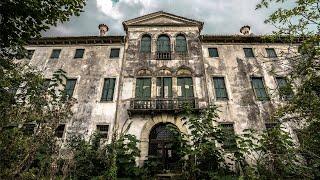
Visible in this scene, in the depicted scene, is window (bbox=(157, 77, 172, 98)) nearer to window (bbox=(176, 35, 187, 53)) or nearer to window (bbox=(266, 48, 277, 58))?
window (bbox=(176, 35, 187, 53))

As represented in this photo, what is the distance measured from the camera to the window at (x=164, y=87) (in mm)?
18784

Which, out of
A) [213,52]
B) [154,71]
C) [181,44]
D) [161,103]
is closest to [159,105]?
[161,103]

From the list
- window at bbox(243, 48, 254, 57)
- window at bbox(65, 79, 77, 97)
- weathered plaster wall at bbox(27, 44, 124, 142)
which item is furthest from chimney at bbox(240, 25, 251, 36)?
window at bbox(65, 79, 77, 97)

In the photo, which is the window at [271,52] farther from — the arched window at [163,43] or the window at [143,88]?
the window at [143,88]

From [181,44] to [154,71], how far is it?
3.68m

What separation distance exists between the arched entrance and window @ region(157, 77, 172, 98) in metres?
2.23

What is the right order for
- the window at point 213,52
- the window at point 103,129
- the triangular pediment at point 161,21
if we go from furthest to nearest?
the triangular pediment at point 161,21
the window at point 213,52
the window at point 103,129

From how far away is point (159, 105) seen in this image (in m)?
17.8

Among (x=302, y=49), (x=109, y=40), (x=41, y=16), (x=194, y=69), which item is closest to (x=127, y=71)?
(x=109, y=40)

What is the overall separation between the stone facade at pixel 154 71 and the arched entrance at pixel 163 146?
482 millimetres

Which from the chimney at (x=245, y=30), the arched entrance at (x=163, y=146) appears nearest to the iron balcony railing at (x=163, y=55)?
the arched entrance at (x=163, y=146)

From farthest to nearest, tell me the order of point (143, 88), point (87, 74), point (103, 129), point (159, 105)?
point (87, 74), point (143, 88), point (159, 105), point (103, 129)

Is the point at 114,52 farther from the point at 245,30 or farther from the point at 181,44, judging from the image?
the point at 245,30

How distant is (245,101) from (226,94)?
137cm
